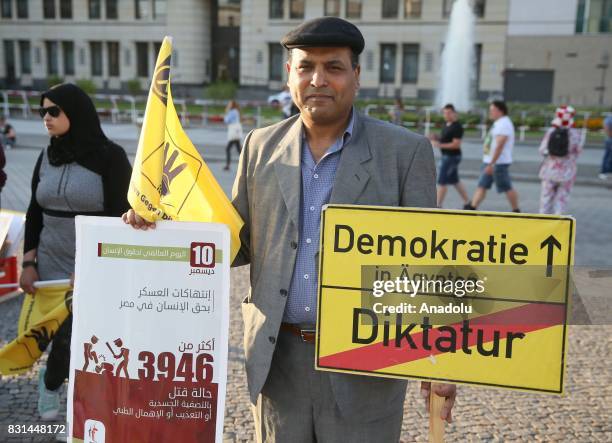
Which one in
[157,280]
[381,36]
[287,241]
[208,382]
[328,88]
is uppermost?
[381,36]

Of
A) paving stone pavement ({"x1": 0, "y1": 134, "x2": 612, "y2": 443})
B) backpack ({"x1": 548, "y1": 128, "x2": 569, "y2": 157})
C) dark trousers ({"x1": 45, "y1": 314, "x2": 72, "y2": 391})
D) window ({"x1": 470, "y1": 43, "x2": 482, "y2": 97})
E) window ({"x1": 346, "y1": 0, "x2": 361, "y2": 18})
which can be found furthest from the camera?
window ({"x1": 346, "y1": 0, "x2": 361, "y2": 18})

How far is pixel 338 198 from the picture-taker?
7.66 feet

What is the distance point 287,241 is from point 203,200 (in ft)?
1.20

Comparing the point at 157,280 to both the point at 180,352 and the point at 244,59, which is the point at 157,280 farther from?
the point at 244,59

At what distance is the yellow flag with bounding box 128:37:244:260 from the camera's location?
7.84 ft

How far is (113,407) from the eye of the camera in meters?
2.53

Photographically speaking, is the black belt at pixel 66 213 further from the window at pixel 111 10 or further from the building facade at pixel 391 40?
the window at pixel 111 10

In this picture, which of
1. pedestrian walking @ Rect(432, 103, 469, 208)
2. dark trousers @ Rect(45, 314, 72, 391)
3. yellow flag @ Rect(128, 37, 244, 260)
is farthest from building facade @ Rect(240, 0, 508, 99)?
yellow flag @ Rect(128, 37, 244, 260)

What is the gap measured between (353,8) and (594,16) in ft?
57.6

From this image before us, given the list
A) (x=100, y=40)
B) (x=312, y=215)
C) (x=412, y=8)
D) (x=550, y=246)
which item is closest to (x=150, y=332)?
(x=312, y=215)

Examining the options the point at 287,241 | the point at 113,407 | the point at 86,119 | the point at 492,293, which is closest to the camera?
the point at 492,293

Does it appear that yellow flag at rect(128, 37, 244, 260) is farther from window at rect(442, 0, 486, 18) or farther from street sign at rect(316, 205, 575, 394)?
window at rect(442, 0, 486, 18)

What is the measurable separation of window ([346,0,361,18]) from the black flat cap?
50.5m

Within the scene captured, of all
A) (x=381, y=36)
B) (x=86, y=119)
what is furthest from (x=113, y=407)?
(x=381, y=36)
